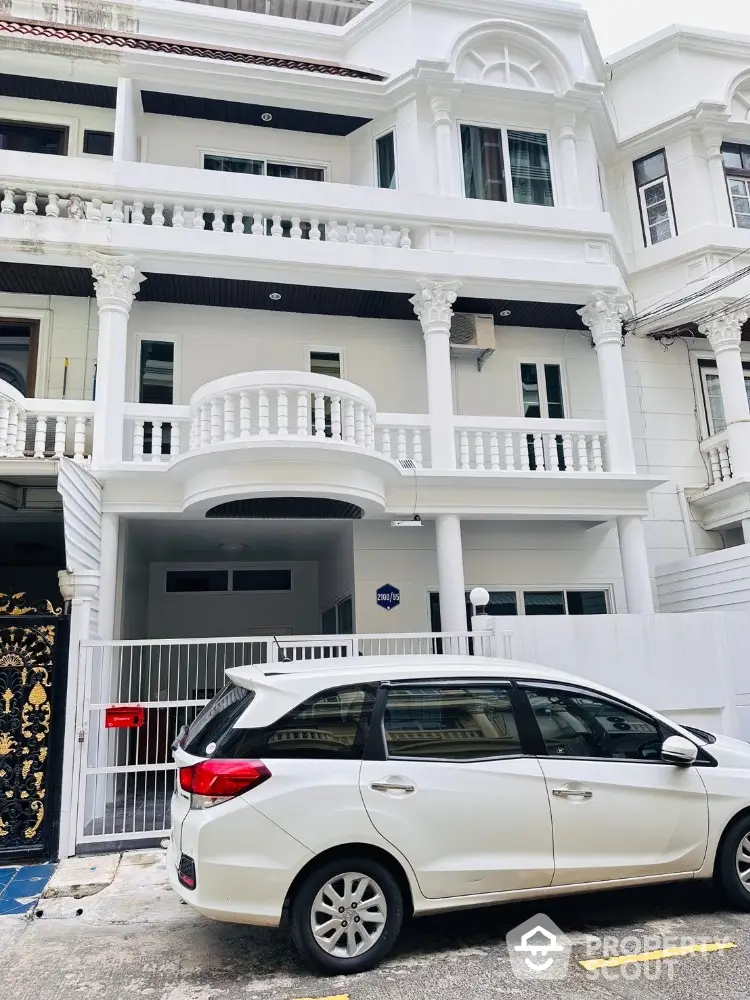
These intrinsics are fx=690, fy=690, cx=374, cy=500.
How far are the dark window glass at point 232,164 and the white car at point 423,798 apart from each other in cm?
979

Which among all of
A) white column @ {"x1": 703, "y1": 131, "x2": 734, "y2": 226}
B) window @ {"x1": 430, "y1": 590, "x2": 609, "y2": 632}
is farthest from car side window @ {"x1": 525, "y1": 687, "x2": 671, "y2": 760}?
white column @ {"x1": 703, "y1": 131, "x2": 734, "y2": 226}

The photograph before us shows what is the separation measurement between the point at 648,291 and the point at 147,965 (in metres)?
12.1

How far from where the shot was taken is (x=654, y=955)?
3.64 meters

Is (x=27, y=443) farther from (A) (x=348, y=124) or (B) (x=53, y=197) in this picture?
(A) (x=348, y=124)

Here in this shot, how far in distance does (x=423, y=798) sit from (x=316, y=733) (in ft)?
2.19

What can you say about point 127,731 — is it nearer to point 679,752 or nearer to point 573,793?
point 573,793

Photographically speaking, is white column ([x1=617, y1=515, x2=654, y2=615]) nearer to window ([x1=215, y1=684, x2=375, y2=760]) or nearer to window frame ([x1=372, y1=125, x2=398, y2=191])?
window frame ([x1=372, y1=125, x2=398, y2=191])

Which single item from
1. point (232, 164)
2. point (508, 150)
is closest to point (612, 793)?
point (508, 150)

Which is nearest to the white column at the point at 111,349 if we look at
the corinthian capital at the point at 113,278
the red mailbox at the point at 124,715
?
the corinthian capital at the point at 113,278

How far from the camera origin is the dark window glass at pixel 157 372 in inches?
407

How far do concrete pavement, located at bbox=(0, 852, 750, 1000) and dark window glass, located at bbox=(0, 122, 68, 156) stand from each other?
35.4 ft

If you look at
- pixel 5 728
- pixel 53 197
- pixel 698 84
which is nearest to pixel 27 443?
pixel 53 197

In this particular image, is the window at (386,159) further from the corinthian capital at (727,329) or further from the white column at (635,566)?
the white column at (635,566)

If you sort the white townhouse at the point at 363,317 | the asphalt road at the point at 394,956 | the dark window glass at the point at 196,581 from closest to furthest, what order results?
the asphalt road at the point at 394,956, the white townhouse at the point at 363,317, the dark window glass at the point at 196,581
